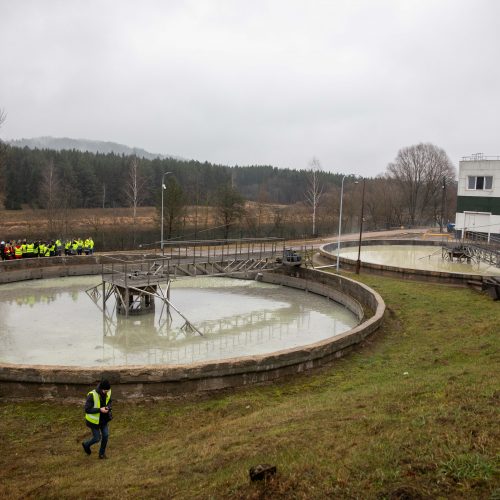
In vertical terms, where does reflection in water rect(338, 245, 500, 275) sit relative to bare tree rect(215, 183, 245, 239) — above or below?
below

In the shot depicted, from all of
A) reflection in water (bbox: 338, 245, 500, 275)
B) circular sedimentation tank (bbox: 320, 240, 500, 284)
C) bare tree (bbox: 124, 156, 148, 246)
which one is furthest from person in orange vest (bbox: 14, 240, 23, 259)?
reflection in water (bbox: 338, 245, 500, 275)

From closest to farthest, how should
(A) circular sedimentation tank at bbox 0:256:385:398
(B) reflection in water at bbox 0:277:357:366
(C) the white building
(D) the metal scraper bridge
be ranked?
1. (A) circular sedimentation tank at bbox 0:256:385:398
2. (B) reflection in water at bbox 0:277:357:366
3. (D) the metal scraper bridge
4. (C) the white building

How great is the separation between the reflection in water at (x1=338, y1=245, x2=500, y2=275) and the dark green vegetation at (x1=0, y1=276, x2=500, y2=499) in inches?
609

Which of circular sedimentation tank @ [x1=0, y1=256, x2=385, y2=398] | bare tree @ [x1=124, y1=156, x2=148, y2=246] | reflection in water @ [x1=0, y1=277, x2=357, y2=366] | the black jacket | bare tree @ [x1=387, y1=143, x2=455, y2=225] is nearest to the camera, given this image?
the black jacket

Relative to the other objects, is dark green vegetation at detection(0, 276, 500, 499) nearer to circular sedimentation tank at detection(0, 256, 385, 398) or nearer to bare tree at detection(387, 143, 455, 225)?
circular sedimentation tank at detection(0, 256, 385, 398)

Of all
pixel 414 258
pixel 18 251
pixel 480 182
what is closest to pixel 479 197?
pixel 480 182

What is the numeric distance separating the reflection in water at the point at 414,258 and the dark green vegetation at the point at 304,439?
15473mm

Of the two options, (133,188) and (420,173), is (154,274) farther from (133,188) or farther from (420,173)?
(420,173)

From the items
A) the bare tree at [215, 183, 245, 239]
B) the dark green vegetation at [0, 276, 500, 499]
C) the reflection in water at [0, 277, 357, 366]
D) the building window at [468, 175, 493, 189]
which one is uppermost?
the building window at [468, 175, 493, 189]

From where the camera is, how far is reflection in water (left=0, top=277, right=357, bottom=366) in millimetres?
14023

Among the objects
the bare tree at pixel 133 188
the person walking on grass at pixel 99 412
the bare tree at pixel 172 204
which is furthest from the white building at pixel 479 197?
the person walking on grass at pixel 99 412

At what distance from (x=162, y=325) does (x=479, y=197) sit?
100ft

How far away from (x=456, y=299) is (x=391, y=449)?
14175 millimetres

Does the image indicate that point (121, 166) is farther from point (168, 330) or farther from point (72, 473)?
point (72, 473)
